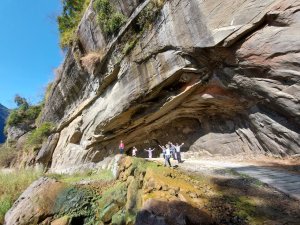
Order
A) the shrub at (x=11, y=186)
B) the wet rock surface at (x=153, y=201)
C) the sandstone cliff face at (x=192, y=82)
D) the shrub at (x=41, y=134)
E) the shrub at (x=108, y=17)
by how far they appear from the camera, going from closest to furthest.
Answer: the wet rock surface at (x=153, y=201), the shrub at (x=11, y=186), the sandstone cliff face at (x=192, y=82), the shrub at (x=108, y=17), the shrub at (x=41, y=134)

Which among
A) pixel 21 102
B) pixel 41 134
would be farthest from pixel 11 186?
pixel 21 102

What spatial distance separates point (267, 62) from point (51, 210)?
8.18 meters

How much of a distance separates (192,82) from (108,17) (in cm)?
577

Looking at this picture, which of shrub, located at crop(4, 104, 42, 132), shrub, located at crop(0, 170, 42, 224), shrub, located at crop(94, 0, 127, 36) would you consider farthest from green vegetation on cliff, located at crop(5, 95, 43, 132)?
shrub, located at crop(0, 170, 42, 224)

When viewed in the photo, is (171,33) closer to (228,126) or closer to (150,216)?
(228,126)

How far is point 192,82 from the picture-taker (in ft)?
40.0

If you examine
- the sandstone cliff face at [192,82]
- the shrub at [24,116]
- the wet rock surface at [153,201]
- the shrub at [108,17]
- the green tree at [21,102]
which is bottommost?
the wet rock surface at [153,201]

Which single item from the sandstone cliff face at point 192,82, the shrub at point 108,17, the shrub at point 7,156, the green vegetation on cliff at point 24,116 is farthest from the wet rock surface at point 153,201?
the green vegetation on cliff at point 24,116

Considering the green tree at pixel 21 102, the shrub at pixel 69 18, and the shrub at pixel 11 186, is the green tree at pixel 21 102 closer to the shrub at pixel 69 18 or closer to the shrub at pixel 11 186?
the shrub at pixel 69 18

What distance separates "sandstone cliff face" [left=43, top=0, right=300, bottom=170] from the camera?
8.86 meters

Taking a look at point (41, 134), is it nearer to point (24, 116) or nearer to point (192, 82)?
point (24, 116)

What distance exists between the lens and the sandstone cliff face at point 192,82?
886 cm

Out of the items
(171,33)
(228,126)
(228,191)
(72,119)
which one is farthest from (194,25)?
(72,119)

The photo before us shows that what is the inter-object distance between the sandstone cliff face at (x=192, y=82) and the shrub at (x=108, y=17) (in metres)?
0.47
